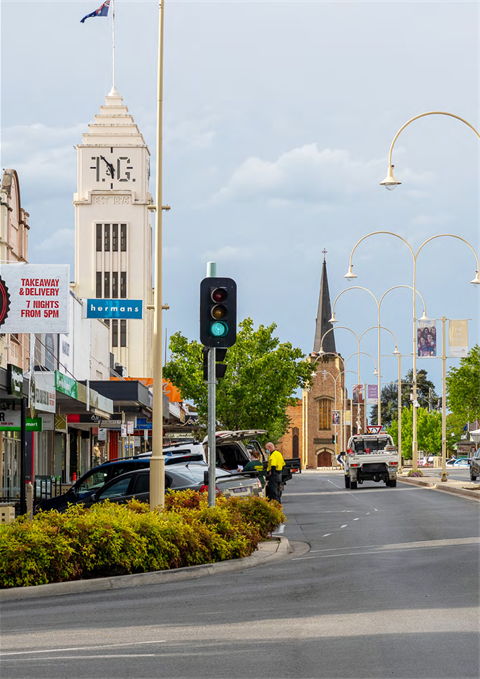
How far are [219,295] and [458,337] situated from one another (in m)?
28.1

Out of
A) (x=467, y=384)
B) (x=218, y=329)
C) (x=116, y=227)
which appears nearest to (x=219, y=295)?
(x=218, y=329)

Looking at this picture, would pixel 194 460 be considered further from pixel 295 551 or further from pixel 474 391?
pixel 474 391

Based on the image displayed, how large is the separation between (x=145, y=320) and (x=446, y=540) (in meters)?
76.5

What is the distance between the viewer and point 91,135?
94750mm

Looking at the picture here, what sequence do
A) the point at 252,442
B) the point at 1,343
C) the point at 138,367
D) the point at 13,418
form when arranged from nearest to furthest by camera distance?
1. the point at 13,418
2. the point at 1,343
3. the point at 252,442
4. the point at 138,367

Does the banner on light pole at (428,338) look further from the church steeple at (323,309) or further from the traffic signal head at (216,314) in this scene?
the church steeple at (323,309)

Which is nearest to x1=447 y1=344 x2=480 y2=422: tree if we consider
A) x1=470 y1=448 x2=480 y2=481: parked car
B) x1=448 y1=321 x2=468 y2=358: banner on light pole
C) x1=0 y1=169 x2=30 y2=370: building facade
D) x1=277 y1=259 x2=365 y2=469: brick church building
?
x1=470 y1=448 x2=480 y2=481: parked car

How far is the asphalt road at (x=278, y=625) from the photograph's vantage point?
7.88 metres

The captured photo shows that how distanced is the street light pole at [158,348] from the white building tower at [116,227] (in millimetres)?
75427

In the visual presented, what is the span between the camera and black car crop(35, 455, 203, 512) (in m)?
20.2

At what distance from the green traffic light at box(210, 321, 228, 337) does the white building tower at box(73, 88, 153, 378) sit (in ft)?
255

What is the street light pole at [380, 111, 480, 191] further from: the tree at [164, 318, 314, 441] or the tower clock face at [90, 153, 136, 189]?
the tower clock face at [90, 153, 136, 189]

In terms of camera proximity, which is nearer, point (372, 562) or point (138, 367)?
point (372, 562)

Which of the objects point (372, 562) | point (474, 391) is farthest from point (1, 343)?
point (474, 391)
